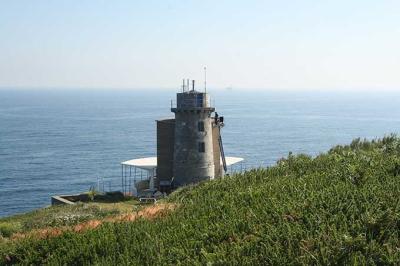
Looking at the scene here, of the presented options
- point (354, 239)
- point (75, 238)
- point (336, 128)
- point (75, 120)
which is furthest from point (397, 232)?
point (75, 120)

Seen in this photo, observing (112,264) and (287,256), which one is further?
(112,264)

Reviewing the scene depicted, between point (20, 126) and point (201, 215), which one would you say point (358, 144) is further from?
point (20, 126)

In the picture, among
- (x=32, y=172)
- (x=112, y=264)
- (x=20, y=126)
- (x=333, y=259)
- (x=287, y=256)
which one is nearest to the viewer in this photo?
(x=333, y=259)

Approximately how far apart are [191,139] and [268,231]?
125ft

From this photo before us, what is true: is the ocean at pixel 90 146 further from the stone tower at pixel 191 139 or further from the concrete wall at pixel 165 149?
the stone tower at pixel 191 139

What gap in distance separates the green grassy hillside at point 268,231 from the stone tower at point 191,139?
99.5ft

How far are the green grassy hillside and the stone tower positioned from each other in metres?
30.3

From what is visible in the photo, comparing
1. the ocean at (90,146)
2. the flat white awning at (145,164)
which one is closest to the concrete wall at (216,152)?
the flat white awning at (145,164)

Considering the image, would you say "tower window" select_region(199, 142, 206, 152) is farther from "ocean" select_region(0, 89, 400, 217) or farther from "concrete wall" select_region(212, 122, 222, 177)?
"ocean" select_region(0, 89, 400, 217)

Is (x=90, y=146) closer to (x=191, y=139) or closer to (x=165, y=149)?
(x=165, y=149)

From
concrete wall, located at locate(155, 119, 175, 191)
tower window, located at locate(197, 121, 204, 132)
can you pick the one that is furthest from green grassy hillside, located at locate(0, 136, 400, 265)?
concrete wall, located at locate(155, 119, 175, 191)

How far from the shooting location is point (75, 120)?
7190 inches

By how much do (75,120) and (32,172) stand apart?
9927cm

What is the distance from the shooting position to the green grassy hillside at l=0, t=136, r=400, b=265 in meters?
10.4
